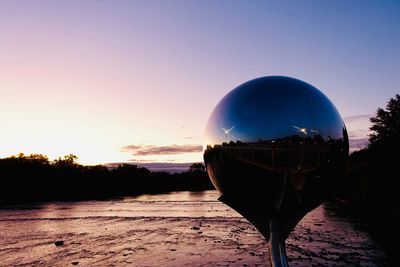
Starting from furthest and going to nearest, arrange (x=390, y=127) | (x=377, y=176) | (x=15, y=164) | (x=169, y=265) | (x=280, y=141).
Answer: (x=15, y=164) < (x=390, y=127) < (x=377, y=176) < (x=169, y=265) < (x=280, y=141)

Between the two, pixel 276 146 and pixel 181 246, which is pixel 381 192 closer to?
pixel 181 246

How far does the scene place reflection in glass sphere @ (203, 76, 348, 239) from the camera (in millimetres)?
1897

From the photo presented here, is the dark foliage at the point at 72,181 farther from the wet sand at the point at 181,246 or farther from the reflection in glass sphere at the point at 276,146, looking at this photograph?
the reflection in glass sphere at the point at 276,146

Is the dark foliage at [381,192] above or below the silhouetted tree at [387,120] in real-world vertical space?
below

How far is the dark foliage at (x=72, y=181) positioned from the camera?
230 ft

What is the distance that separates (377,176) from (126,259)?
21750mm

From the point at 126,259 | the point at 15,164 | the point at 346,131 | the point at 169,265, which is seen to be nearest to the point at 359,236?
the point at 169,265

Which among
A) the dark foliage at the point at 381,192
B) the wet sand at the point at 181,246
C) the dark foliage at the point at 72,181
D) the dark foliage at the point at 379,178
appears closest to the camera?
the wet sand at the point at 181,246

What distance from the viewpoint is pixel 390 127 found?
54719 millimetres

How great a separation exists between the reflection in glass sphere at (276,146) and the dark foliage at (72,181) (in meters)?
48.4

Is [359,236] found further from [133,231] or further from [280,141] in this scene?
[280,141]

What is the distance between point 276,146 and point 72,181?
94554mm

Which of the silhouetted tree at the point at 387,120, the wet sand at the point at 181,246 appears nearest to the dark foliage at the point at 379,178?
the wet sand at the point at 181,246

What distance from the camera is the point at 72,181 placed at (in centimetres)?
8925
